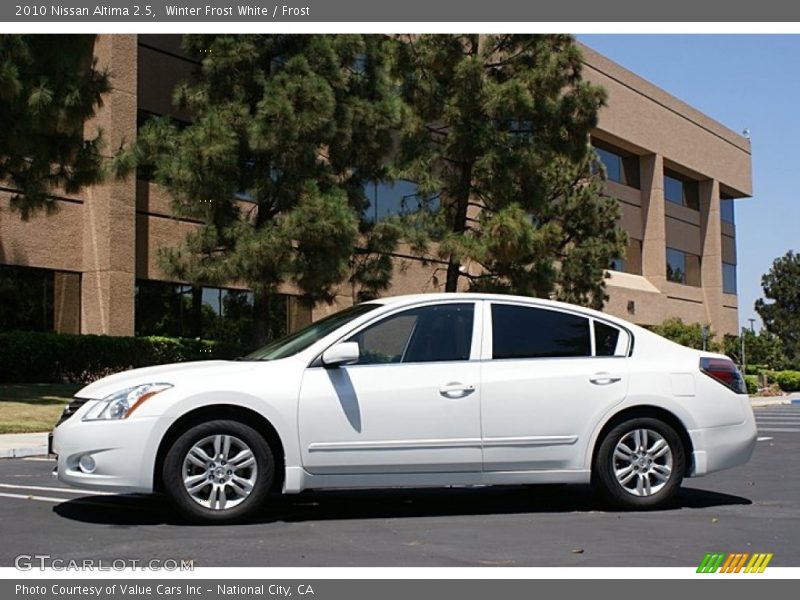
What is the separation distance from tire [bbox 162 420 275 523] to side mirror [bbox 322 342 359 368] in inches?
28.5

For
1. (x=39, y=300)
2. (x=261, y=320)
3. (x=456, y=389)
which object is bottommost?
(x=456, y=389)

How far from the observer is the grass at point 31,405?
15820 mm

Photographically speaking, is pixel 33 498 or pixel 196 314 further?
pixel 196 314

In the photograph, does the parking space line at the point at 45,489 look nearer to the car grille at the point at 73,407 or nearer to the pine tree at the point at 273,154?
the car grille at the point at 73,407

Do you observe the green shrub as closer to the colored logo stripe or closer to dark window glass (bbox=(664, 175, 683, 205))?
dark window glass (bbox=(664, 175, 683, 205))

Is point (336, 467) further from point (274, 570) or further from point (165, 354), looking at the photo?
point (165, 354)

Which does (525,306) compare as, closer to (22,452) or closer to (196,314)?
(22,452)

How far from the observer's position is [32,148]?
64.3 ft

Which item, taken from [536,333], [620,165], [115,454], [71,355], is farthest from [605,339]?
[620,165]

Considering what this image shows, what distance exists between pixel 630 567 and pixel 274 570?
6.44 ft

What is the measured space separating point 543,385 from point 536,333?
1.54 feet

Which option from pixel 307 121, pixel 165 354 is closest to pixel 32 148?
pixel 307 121

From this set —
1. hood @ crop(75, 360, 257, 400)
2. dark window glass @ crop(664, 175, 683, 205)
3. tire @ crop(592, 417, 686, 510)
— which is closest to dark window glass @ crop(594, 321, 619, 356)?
tire @ crop(592, 417, 686, 510)

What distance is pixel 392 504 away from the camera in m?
8.62
